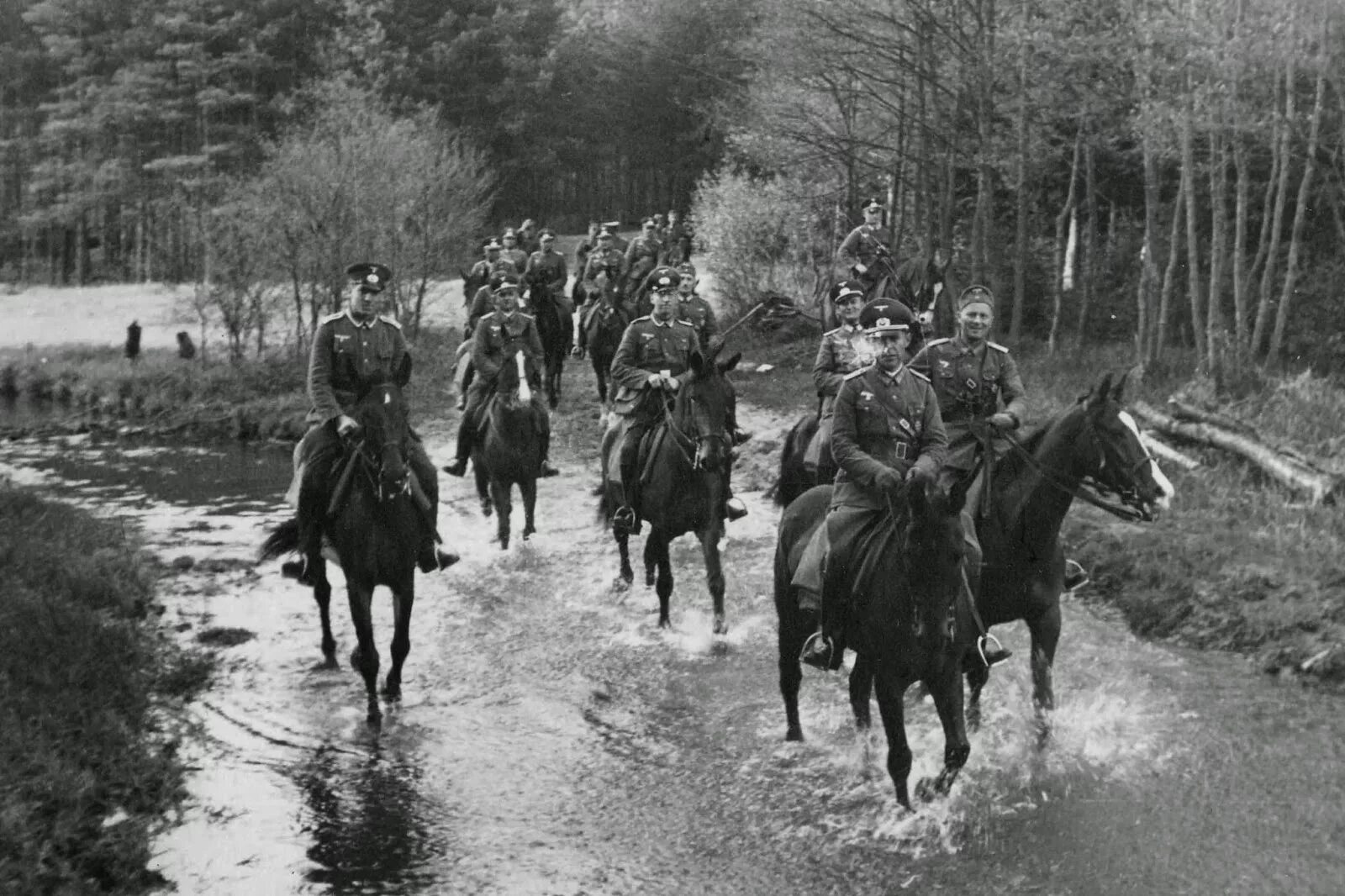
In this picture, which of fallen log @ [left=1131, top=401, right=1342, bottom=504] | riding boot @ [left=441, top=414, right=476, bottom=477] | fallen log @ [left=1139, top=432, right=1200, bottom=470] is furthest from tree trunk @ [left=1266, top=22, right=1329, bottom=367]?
riding boot @ [left=441, top=414, right=476, bottom=477]

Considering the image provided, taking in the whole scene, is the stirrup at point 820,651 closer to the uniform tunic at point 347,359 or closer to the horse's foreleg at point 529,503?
the uniform tunic at point 347,359

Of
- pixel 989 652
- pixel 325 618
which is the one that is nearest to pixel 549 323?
pixel 325 618

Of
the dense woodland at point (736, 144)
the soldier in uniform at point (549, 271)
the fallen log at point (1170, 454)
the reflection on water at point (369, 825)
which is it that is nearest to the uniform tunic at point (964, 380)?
the reflection on water at point (369, 825)

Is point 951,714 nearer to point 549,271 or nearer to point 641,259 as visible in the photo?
point 641,259

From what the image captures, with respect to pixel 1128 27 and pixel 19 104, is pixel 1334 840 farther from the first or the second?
pixel 19 104

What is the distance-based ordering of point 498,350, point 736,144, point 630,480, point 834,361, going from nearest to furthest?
point 834,361, point 630,480, point 498,350, point 736,144

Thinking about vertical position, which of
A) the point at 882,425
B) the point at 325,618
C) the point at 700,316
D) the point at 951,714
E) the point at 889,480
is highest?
the point at 700,316

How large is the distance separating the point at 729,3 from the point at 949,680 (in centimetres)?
5078

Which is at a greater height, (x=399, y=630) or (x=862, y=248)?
(x=862, y=248)

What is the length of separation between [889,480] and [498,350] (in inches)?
376

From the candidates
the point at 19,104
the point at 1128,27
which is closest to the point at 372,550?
the point at 1128,27

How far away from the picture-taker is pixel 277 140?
172 ft

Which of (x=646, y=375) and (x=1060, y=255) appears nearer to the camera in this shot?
(x=646, y=375)

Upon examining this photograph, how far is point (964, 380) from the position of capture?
10.5 m
